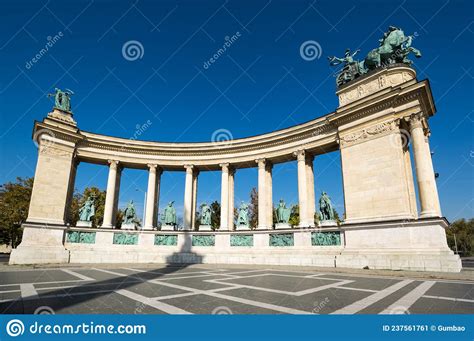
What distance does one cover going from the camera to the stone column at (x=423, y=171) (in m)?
19.8

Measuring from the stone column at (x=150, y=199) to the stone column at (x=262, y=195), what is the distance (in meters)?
12.2

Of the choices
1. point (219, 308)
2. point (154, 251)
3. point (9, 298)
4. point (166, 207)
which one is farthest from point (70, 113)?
point (219, 308)

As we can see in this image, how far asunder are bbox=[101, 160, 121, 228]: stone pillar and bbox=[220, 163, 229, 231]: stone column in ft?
39.7

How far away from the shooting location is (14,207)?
150ft

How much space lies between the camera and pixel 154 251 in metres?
29.8

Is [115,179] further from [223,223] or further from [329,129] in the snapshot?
[329,129]

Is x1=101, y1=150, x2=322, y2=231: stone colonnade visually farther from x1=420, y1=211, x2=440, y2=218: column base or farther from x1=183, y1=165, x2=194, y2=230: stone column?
x1=420, y1=211, x2=440, y2=218: column base

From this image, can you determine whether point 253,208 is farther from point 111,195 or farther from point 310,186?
point 111,195

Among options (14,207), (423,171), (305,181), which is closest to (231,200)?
(305,181)

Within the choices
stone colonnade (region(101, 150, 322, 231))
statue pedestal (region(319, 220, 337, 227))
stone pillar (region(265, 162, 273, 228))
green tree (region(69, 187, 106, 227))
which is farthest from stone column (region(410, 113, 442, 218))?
green tree (region(69, 187, 106, 227))

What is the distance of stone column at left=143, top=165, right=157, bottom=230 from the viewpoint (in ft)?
102

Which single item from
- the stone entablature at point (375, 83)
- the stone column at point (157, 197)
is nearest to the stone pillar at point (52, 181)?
the stone column at point (157, 197)

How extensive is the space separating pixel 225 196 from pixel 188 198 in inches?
177

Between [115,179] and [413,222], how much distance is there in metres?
29.3
